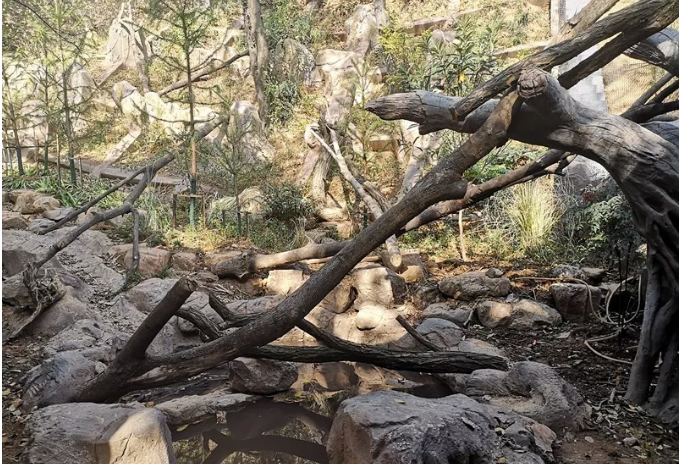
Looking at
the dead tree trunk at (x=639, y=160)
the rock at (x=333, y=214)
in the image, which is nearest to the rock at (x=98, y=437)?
the dead tree trunk at (x=639, y=160)

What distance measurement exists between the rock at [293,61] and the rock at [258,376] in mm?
9211

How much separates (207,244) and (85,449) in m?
4.87

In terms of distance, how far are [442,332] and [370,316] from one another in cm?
72

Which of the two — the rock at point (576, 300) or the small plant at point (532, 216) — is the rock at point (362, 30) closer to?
the small plant at point (532, 216)

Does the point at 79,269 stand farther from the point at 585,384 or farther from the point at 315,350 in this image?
the point at 585,384

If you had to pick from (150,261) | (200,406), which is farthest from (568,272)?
(150,261)

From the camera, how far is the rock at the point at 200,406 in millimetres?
3922

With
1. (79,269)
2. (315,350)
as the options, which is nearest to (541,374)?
(315,350)

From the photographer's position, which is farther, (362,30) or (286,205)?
(362,30)

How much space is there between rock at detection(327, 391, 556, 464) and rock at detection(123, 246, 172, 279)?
3656mm

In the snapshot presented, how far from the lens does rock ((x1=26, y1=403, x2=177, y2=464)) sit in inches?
108

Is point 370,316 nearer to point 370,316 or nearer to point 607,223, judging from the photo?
point 370,316

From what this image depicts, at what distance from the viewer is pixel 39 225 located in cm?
682

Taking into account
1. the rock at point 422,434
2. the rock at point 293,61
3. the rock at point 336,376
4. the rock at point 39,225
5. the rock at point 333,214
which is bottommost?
the rock at point 336,376
